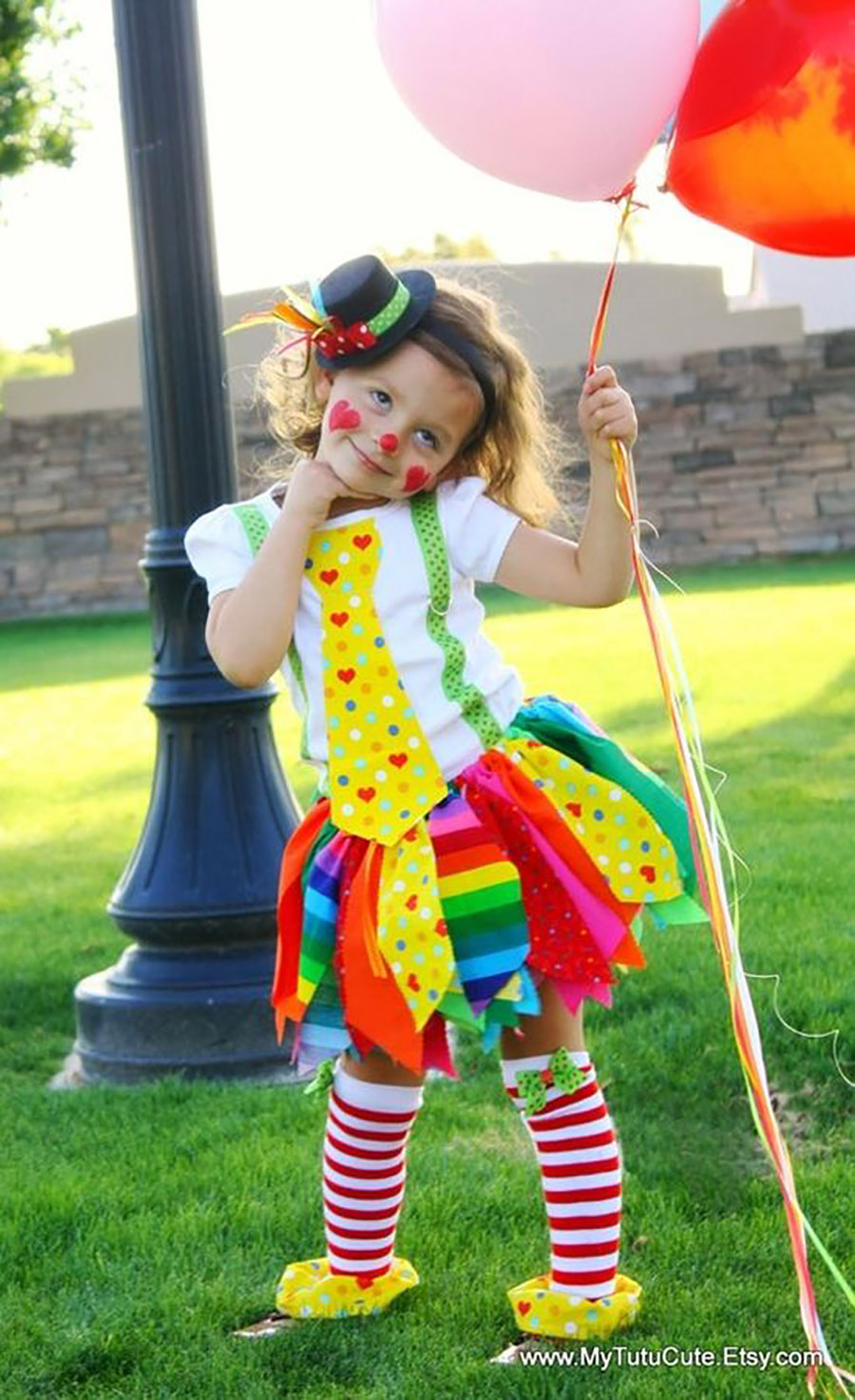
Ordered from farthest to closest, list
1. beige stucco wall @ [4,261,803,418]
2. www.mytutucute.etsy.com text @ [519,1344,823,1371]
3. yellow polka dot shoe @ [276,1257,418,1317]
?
beige stucco wall @ [4,261,803,418], yellow polka dot shoe @ [276,1257,418,1317], www.mytutucute.etsy.com text @ [519,1344,823,1371]

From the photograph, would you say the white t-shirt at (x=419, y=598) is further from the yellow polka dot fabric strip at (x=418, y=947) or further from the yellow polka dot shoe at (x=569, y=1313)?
the yellow polka dot shoe at (x=569, y=1313)

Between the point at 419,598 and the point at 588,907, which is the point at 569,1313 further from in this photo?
the point at 419,598

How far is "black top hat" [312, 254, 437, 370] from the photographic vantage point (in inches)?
96.6

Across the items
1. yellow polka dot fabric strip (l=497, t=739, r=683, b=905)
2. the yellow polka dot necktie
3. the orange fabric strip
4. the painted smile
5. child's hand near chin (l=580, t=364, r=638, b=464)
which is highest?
child's hand near chin (l=580, t=364, r=638, b=464)

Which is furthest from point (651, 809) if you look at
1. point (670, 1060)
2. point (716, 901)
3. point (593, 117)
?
point (670, 1060)

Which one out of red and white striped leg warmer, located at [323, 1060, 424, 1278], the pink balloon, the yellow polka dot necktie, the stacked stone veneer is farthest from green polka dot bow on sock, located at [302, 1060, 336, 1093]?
the stacked stone veneer

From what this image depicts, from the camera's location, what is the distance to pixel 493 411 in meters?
2.58

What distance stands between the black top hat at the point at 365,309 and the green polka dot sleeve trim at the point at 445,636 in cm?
23

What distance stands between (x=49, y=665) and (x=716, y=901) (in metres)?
10.4

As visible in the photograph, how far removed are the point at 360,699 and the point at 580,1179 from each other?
0.68 m

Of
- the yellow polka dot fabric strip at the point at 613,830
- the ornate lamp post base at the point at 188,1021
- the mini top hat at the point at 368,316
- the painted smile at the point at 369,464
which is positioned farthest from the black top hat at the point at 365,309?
the ornate lamp post base at the point at 188,1021

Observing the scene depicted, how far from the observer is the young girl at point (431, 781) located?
245 centimetres

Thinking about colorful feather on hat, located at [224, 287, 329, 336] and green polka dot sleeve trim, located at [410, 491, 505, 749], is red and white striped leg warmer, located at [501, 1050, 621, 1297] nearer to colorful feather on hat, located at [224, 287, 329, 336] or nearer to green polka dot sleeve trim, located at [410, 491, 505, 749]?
green polka dot sleeve trim, located at [410, 491, 505, 749]

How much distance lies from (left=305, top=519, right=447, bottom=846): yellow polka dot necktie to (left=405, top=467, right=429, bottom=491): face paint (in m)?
0.09
